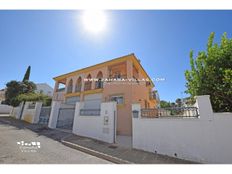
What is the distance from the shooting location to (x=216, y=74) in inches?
207

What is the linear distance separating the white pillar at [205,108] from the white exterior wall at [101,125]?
4.42 m

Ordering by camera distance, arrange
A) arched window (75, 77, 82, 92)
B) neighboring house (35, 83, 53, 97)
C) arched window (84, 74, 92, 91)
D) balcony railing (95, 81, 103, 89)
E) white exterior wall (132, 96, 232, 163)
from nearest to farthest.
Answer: white exterior wall (132, 96, 232, 163), balcony railing (95, 81, 103, 89), arched window (84, 74, 92, 91), arched window (75, 77, 82, 92), neighboring house (35, 83, 53, 97)

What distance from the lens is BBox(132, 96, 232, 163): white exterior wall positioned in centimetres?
430

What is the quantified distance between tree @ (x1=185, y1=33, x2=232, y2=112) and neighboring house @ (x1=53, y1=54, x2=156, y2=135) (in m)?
5.20

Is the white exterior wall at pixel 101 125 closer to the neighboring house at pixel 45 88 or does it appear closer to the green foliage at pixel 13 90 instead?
the green foliage at pixel 13 90

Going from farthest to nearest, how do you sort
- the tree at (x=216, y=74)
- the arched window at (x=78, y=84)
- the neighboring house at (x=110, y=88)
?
the arched window at (x=78, y=84)
the neighboring house at (x=110, y=88)
the tree at (x=216, y=74)

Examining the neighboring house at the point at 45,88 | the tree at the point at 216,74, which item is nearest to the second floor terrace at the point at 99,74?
the tree at the point at 216,74

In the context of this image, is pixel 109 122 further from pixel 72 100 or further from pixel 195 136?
pixel 72 100

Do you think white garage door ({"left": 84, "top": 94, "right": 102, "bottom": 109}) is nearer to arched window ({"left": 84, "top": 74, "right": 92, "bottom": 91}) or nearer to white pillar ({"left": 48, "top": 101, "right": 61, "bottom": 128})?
arched window ({"left": 84, "top": 74, "right": 92, "bottom": 91})

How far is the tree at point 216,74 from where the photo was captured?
5.07 metres

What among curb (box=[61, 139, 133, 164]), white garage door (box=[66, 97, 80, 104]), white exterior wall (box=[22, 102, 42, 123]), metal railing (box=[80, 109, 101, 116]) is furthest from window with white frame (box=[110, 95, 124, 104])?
white exterior wall (box=[22, 102, 42, 123])
